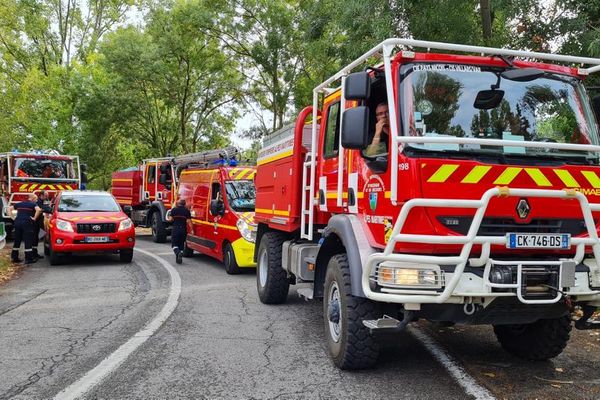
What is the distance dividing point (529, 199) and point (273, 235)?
15.0 ft

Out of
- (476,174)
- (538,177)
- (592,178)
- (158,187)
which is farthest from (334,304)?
(158,187)

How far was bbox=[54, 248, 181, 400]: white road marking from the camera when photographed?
174 inches

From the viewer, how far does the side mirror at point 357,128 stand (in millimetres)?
4480

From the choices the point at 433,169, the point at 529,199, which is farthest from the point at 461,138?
the point at 529,199

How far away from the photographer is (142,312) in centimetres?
748

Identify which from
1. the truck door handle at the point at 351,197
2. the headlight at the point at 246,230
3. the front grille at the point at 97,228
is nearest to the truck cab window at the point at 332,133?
the truck door handle at the point at 351,197

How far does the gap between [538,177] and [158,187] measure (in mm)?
17429

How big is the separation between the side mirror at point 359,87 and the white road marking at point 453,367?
2525 millimetres

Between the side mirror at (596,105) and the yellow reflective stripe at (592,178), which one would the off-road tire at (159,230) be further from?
the yellow reflective stripe at (592,178)

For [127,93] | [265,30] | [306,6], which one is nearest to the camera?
[306,6]

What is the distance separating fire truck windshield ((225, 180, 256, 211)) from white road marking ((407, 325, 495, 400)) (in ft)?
19.2

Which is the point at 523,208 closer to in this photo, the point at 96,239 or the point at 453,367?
the point at 453,367

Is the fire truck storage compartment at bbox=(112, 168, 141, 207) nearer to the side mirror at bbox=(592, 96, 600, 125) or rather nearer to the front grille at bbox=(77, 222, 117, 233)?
the front grille at bbox=(77, 222, 117, 233)

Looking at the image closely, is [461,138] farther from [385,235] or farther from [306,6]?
[306,6]
